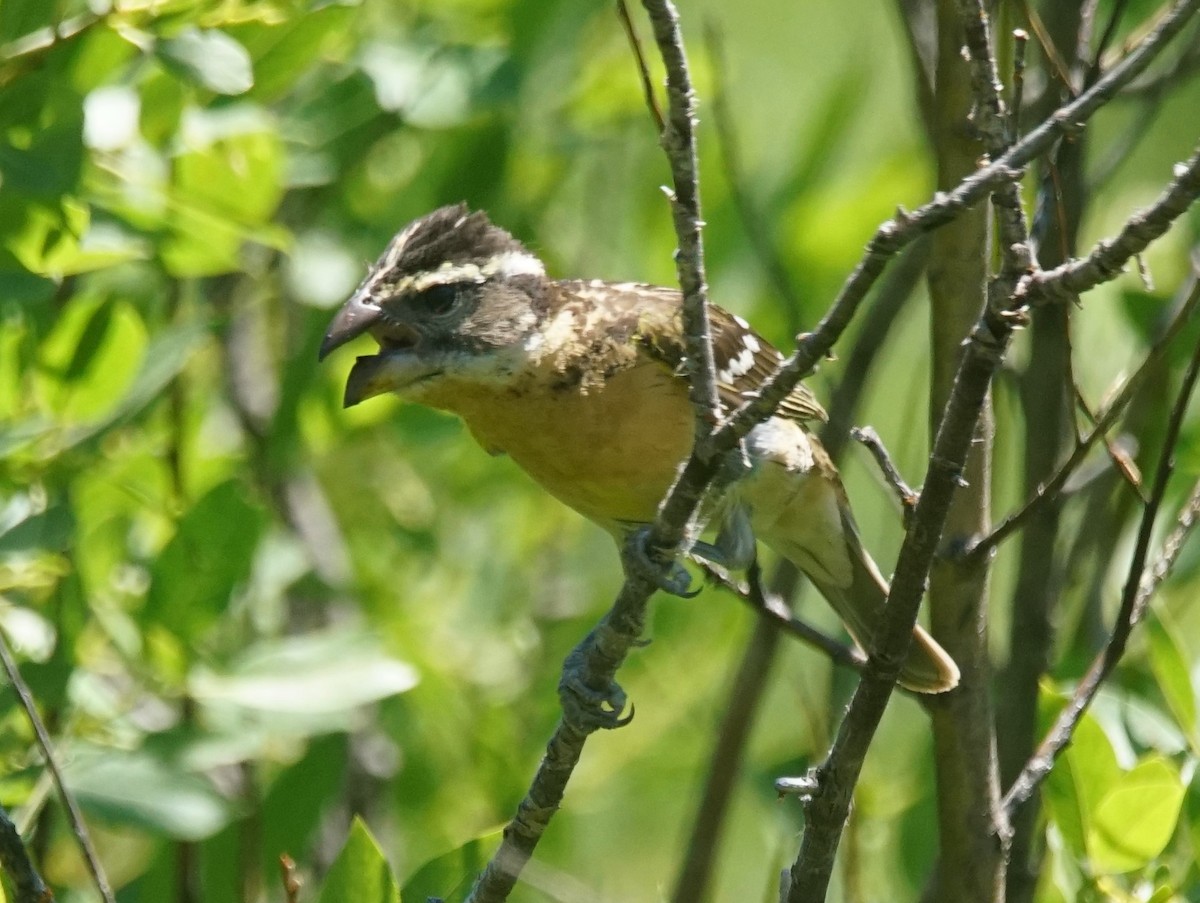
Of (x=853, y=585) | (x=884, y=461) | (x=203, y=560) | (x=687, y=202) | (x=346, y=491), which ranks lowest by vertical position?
(x=346, y=491)

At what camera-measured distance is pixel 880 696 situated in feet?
7.57

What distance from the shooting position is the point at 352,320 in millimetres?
3369

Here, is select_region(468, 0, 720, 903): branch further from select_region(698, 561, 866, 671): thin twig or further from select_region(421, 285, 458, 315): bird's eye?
select_region(421, 285, 458, 315): bird's eye

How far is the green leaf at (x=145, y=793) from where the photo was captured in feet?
9.11

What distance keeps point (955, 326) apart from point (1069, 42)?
1011 millimetres

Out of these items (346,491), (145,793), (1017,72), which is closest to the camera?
(1017,72)

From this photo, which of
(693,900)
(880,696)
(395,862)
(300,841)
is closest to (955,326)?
(880,696)

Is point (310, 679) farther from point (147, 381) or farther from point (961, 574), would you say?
point (961, 574)

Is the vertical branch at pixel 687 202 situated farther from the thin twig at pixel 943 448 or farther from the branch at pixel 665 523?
the thin twig at pixel 943 448

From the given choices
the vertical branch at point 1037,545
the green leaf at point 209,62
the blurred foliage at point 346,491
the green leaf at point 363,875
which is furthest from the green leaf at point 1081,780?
the green leaf at point 209,62

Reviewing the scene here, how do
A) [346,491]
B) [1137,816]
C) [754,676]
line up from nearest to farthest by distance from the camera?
[1137,816] → [754,676] → [346,491]

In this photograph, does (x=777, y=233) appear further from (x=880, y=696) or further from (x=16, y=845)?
(x=16, y=845)

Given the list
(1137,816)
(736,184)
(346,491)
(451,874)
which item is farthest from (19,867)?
(346,491)

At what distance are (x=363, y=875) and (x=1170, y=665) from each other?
4.73 ft
